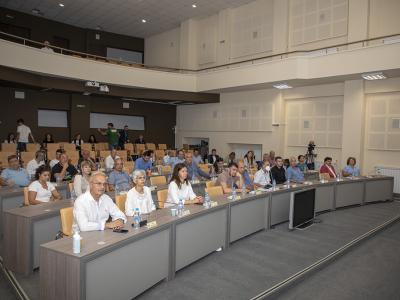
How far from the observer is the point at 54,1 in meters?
14.1

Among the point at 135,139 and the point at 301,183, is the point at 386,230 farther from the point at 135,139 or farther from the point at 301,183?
the point at 135,139

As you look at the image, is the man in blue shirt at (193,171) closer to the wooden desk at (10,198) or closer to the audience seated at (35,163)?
the audience seated at (35,163)

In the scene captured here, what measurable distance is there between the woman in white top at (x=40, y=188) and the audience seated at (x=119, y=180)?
49.8 inches

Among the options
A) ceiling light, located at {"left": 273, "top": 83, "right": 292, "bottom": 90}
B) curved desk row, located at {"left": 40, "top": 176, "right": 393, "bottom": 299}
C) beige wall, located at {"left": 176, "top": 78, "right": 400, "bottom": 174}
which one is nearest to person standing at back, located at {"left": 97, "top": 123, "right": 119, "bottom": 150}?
beige wall, located at {"left": 176, "top": 78, "right": 400, "bottom": 174}

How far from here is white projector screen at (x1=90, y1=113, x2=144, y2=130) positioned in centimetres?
1639

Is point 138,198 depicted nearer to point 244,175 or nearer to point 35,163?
point 244,175

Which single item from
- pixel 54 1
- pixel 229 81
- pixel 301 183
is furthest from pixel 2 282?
pixel 54 1

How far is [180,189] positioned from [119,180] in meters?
1.64

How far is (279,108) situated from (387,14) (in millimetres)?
4877

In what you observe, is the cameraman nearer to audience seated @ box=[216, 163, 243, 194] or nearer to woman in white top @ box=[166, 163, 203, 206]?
audience seated @ box=[216, 163, 243, 194]

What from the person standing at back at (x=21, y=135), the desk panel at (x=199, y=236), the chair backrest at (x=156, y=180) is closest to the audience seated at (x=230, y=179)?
the desk panel at (x=199, y=236)

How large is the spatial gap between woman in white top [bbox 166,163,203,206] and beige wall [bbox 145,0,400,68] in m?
9.24

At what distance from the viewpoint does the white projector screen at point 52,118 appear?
1476 centimetres

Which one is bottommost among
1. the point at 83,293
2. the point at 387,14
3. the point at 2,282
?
the point at 2,282
